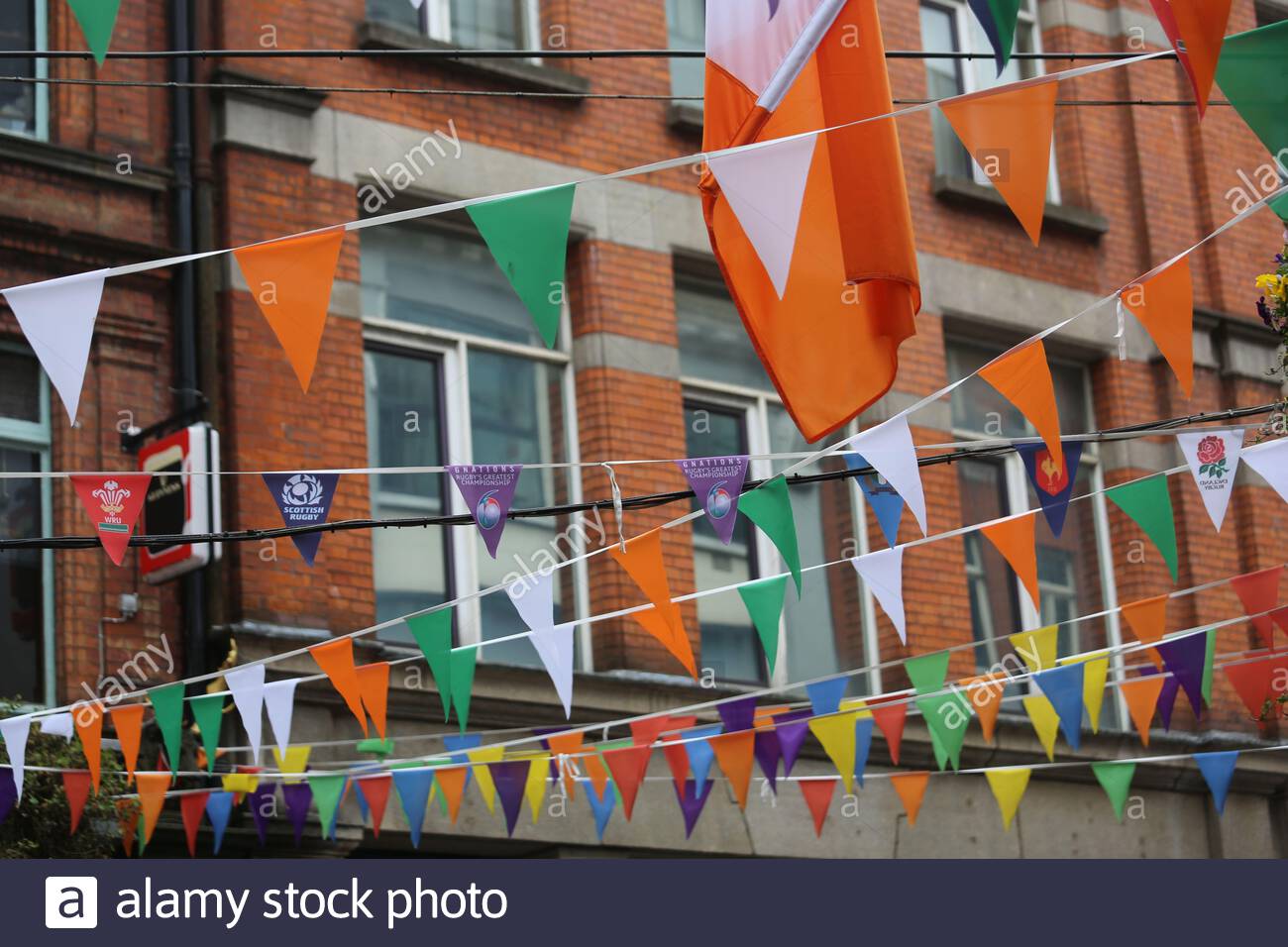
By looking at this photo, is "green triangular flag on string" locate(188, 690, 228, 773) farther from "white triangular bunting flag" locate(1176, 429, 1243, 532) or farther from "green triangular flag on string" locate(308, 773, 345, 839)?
"white triangular bunting flag" locate(1176, 429, 1243, 532)

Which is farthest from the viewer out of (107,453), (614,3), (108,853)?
(614,3)

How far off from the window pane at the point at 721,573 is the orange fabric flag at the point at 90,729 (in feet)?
17.7

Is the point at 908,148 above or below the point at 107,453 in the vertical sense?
above

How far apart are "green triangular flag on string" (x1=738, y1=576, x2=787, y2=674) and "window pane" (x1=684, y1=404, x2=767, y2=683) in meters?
3.79

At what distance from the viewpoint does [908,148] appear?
15.9m

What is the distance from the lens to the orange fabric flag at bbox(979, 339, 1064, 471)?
25.9 ft

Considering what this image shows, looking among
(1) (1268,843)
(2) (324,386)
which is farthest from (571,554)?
(1) (1268,843)

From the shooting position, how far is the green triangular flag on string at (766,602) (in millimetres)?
9992

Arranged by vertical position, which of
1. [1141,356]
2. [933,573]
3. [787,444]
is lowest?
[933,573]

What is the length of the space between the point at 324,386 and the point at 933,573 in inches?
203

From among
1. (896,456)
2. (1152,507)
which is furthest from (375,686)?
(1152,507)

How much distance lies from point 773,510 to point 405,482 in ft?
15.6

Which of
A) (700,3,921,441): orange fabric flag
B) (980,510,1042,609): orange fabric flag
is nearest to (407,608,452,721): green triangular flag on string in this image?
(980,510,1042,609): orange fabric flag

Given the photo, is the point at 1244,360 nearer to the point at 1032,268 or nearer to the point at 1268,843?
the point at 1032,268
